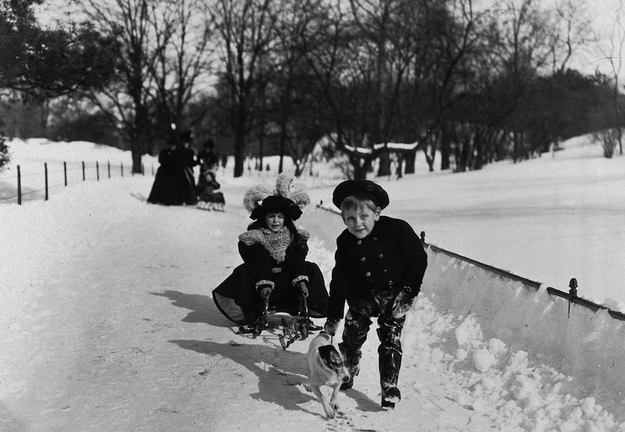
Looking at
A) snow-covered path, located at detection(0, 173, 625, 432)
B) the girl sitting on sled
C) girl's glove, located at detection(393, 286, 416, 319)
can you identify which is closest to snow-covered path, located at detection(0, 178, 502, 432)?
snow-covered path, located at detection(0, 173, 625, 432)

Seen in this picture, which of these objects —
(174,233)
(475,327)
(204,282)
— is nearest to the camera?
(475,327)

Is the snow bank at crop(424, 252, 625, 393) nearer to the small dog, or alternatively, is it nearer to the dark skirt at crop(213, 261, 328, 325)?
the dark skirt at crop(213, 261, 328, 325)

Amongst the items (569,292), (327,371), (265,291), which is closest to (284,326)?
(265,291)

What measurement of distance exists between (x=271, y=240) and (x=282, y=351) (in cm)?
122

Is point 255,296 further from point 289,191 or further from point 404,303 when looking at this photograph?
point 404,303

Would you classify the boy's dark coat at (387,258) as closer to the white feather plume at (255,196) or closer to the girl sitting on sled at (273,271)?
the girl sitting on sled at (273,271)

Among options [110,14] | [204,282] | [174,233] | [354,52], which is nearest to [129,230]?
[174,233]

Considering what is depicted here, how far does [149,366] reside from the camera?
17.7ft

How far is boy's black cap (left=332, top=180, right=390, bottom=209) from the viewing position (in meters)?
4.57

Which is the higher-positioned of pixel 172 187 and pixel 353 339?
pixel 172 187

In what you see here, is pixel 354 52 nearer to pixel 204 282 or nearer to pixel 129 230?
pixel 129 230

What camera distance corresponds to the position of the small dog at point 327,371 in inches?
168

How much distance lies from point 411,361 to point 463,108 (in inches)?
1197

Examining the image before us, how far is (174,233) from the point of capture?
14.0 metres
